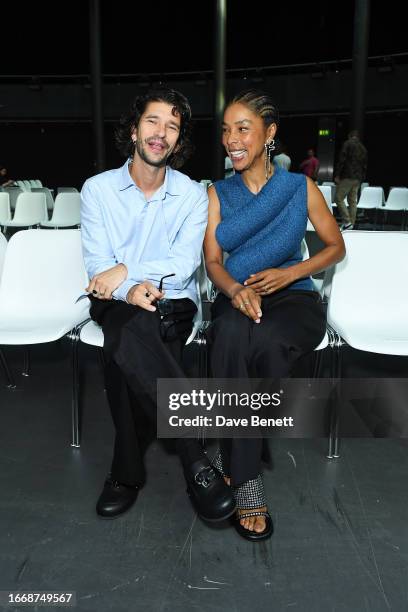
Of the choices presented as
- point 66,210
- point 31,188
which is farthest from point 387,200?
point 31,188

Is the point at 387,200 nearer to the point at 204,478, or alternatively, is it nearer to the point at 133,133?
the point at 133,133

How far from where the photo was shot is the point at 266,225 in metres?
1.99

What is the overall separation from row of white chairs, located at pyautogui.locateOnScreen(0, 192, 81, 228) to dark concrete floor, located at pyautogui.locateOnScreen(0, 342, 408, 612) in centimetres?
495

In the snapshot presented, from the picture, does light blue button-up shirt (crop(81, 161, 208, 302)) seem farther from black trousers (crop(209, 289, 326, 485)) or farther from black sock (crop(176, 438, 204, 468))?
black sock (crop(176, 438, 204, 468))

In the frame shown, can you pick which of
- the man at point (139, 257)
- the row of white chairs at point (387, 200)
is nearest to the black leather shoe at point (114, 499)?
the man at point (139, 257)

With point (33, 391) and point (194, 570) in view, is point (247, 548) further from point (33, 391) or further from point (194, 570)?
point (33, 391)

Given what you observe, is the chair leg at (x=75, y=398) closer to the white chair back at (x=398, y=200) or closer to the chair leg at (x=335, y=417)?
the chair leg at (x=335, y=417)

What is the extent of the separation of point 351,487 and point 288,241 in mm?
884

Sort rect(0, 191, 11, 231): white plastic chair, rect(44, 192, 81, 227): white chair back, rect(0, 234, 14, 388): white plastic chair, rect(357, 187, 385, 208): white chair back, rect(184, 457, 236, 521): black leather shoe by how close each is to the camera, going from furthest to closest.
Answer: rect(357, 187, 385, 208): white chair back → rect(44, 192, 81, 227): white chair back → rect(0, 191, 11, 231): white plastic chair → rect(0, 234, 14, 388): white plastic chair → rect(184, 457, 236, 521): black leather shoe

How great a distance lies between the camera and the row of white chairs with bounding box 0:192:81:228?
6742mm

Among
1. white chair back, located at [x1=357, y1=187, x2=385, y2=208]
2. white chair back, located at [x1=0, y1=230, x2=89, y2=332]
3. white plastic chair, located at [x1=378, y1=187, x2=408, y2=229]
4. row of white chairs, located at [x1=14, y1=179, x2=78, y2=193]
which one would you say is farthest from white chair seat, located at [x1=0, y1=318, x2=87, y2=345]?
white chair back, located at [x1=357, y1=187, x2=385, y2=208]

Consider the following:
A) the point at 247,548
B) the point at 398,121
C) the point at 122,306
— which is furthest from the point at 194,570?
the point at 398,121

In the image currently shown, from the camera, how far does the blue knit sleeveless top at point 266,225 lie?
1970 mm

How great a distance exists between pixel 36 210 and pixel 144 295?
5.57m
